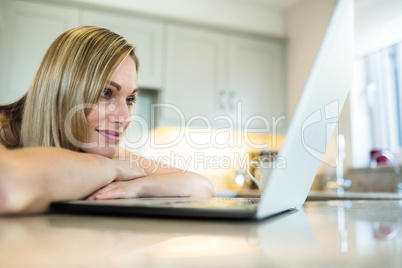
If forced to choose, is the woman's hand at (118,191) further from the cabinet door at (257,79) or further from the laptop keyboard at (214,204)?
the cabinet door at (257,79)

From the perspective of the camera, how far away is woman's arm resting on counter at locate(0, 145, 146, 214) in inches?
14.6

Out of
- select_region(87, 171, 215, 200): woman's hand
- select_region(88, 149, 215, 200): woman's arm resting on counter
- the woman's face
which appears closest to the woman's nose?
the woman's face

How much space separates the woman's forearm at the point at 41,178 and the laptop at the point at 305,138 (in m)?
0.02

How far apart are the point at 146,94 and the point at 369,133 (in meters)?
1.77

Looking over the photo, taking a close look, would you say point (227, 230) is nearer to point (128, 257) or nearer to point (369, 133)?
point (128, 257)

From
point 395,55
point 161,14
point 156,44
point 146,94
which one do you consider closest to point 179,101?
point 146,94

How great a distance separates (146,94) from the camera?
2.92m

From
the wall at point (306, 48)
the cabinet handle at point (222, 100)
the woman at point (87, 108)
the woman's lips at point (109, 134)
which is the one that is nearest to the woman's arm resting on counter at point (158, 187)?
the woman at point (87, 108)

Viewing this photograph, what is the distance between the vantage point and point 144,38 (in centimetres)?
276

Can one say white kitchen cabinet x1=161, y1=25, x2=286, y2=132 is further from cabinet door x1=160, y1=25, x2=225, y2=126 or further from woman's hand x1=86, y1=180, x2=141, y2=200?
woman's hand x1=86, y1=180, x2=141, y2=200

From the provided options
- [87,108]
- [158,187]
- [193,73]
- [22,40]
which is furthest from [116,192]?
[193,73]

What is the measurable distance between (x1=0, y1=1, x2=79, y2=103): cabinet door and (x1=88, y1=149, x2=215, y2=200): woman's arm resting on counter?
1.81 metres

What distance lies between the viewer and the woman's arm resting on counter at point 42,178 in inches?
14.6

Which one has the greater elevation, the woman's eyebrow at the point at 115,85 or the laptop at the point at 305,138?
the woman's eyebrow at the point at 115,85
